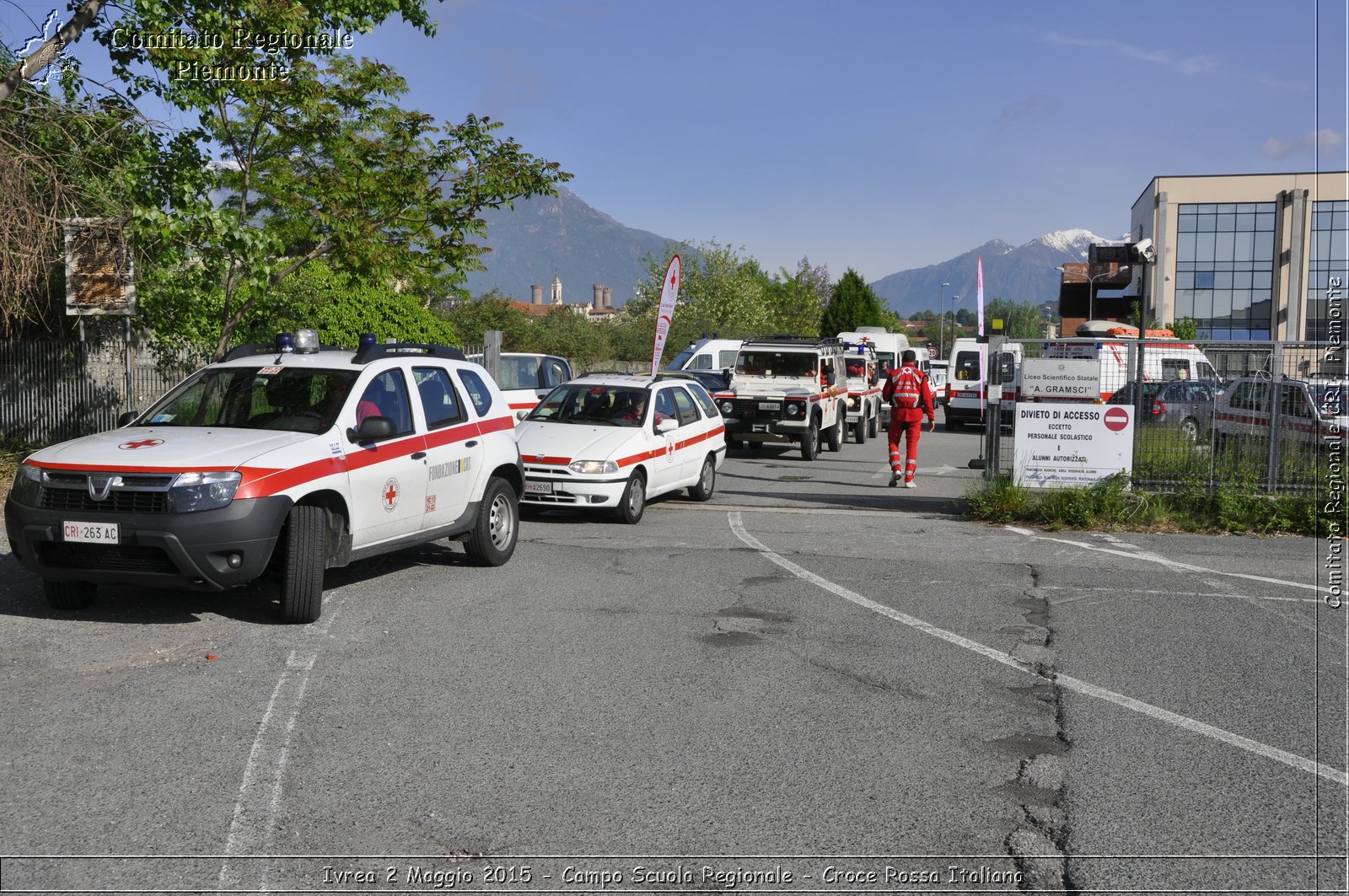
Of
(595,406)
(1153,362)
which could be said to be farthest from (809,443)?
(1153,362)

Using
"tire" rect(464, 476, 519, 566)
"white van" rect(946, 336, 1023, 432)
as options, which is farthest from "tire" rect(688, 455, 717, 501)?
"white van" rect(946, 336, 1023, 432)

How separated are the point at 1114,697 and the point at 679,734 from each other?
2442 millimetres

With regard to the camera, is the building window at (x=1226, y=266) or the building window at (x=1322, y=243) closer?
the building window at (x=1322, y=243)

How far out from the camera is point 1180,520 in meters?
13.0

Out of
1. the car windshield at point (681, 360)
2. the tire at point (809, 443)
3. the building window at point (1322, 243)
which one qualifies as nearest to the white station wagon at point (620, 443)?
the tire at point (809, 443)

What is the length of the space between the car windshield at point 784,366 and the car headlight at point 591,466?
34.5 feet

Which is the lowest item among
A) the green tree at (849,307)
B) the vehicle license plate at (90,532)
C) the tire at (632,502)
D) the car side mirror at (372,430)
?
the tire at (632,502)

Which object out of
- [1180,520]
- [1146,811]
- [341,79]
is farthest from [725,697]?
[341,79]

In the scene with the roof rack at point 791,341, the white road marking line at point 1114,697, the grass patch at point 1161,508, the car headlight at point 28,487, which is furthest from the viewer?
the roof rack at point 791,341

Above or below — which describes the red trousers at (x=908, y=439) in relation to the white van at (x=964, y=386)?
below

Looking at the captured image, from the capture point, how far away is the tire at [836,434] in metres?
23.7

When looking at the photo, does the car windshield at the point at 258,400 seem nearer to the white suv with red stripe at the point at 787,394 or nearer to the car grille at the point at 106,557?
the car grille at the point at 106,557

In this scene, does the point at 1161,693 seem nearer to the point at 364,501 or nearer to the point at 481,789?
the point at 481,789

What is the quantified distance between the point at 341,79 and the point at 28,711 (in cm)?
1213
